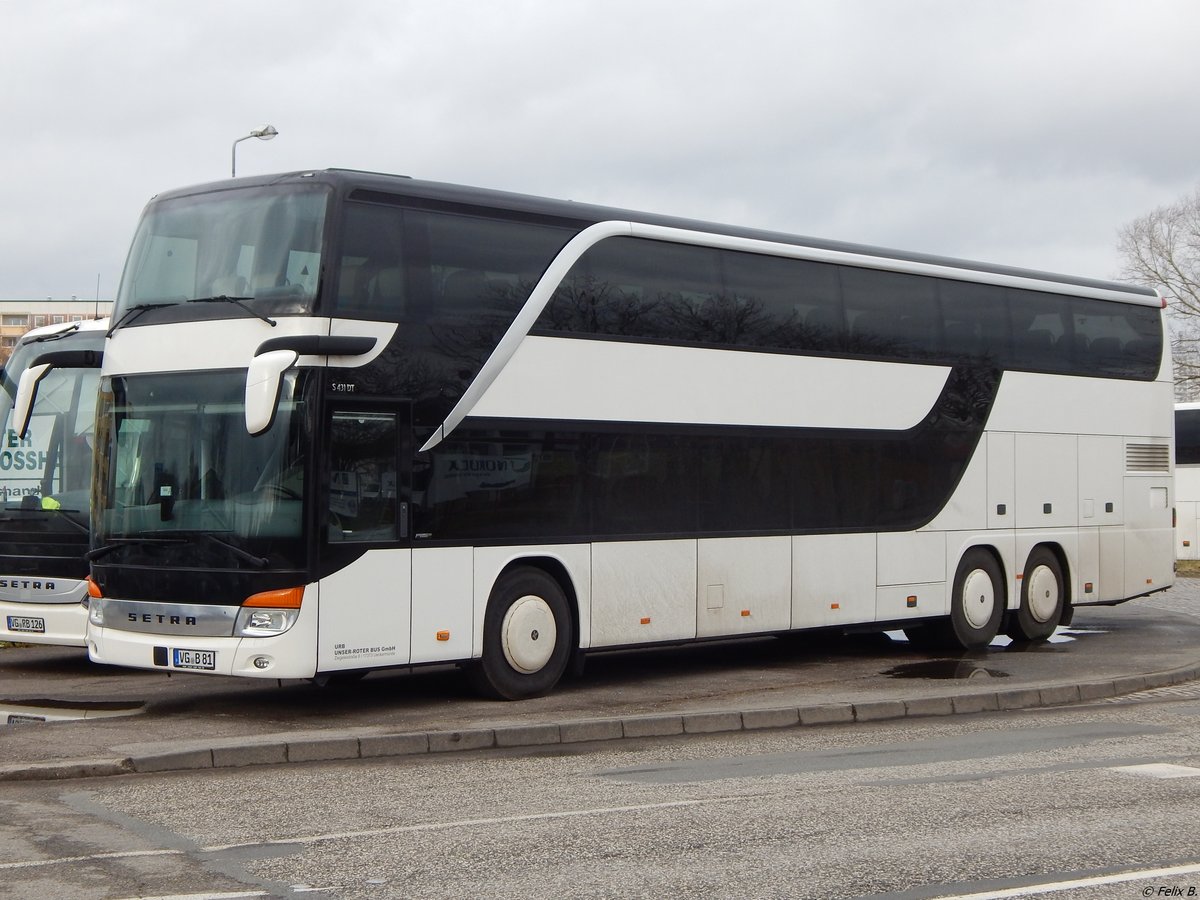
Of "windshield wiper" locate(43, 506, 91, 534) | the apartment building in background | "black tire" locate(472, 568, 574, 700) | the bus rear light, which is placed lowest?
"black tire" locate(472, 568, 574, 700)

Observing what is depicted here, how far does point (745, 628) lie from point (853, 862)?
8432mm

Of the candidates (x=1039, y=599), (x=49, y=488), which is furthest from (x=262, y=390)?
(x=1039, y=599)

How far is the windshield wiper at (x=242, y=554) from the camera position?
1205 centimetres

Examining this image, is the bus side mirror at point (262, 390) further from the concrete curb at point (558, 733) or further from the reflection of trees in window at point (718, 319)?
the reflection of trees in window at point (718, 319)

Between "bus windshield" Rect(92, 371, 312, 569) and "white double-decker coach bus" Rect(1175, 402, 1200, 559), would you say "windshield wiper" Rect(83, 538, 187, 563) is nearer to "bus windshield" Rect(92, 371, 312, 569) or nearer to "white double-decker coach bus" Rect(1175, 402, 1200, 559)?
"bus windshield" Rect(92, 371, 312, 569)

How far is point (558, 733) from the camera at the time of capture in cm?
1186

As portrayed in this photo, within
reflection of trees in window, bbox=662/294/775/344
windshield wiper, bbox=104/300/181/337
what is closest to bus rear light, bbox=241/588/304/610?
windshield wiper, bbox=104/300/181/337

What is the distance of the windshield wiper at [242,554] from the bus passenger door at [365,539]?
1.47ft

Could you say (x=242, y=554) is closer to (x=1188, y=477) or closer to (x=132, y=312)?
(x=132, y=312)

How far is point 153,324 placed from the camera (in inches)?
511

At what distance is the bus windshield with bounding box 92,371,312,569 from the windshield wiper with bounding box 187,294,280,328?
19.1 inches

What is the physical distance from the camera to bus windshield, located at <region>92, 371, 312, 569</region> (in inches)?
477

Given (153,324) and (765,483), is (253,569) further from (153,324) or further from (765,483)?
(765,483)

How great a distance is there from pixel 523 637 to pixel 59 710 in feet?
13.4
